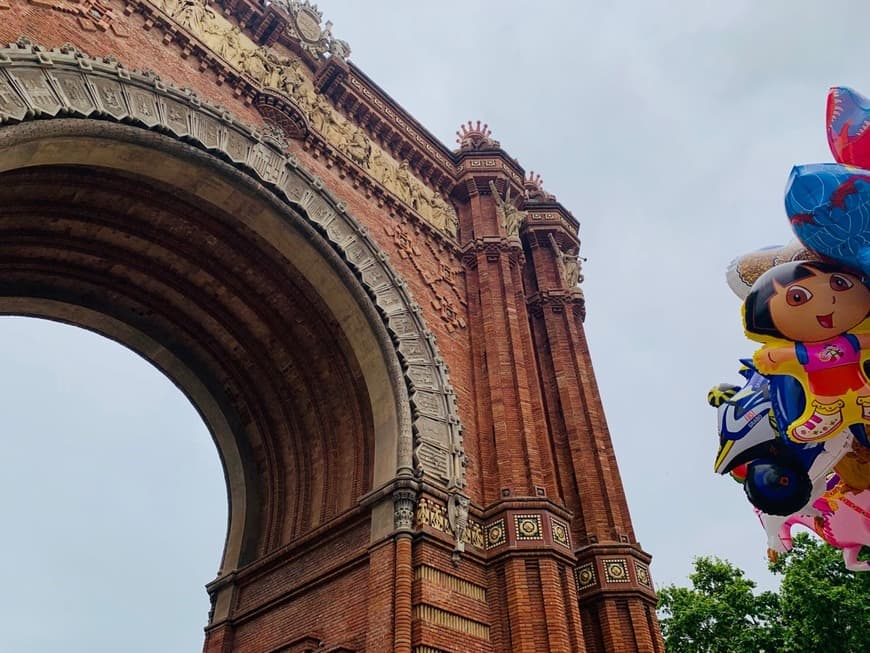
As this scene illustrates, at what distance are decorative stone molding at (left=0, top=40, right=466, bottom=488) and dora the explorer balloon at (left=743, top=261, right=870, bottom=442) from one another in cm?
582

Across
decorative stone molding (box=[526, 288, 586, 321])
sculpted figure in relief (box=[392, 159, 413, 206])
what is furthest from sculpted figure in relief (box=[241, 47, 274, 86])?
decorative stone molding (box=[526, 288, 586, 321])

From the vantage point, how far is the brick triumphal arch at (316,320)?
8781 millimetres

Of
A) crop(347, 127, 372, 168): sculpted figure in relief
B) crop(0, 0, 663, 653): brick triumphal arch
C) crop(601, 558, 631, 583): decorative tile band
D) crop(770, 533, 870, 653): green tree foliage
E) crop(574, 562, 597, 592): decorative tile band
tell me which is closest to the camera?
crop(0, 0, 663, 653): brick triumphal arch

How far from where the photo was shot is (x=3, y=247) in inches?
407

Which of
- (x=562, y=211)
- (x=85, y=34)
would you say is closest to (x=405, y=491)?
(x=85, y=34)

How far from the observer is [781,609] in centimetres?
1984

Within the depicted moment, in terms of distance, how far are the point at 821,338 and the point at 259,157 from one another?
8.19 meters

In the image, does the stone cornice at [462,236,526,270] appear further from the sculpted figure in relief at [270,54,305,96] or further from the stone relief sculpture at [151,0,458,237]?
the sculpted figure in relief at [270,54,305,96]

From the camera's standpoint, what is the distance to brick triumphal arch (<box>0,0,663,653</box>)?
878cm

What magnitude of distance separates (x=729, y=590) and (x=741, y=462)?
1937 cm

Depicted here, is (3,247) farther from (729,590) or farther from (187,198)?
(729,590)

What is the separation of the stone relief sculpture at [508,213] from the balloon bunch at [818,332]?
877cm

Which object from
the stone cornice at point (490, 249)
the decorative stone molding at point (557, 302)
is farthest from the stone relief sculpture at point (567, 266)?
the stone cornice at point (490, 249)

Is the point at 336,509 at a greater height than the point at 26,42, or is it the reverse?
the point at 26,42
